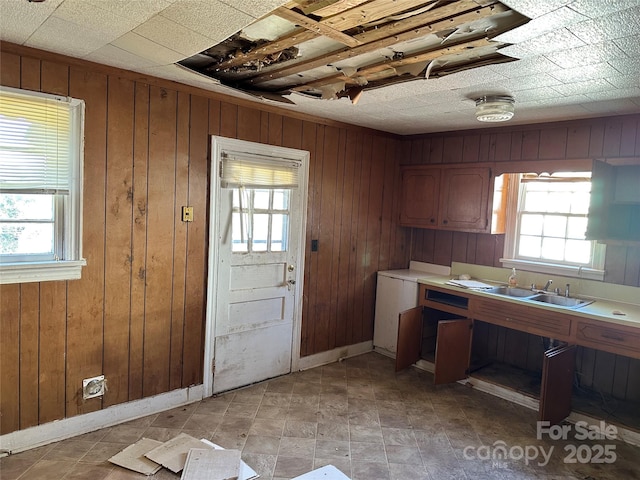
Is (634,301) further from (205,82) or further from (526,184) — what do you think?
(205,82)

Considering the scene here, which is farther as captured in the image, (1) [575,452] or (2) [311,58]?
(1) [575,452]

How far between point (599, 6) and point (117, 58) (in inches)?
91.4

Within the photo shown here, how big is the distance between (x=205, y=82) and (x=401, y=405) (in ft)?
9.03

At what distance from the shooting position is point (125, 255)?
2.71 meters

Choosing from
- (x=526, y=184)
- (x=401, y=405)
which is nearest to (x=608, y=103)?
(x=526, y=184)

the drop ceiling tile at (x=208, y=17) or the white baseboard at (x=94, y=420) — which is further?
the white baseboard at (x=94, y=420)

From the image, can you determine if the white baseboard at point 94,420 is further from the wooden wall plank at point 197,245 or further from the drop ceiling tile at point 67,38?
the drop ceiling tile at point 67,38

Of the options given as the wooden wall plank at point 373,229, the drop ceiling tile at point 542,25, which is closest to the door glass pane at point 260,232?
the wooden wall plank at point 373,229

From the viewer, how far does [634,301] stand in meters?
3.09

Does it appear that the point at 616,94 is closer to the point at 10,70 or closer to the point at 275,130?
the point at 275,130

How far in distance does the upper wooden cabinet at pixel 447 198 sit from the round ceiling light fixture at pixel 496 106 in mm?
1029

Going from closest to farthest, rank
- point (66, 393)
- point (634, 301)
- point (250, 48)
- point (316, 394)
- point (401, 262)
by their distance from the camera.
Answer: point (250, 48), point (66, 393), point (634, 301), point (316, 394), point (401, 262)

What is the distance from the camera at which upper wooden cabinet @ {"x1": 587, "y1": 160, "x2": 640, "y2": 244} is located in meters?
3.01

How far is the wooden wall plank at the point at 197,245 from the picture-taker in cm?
298
